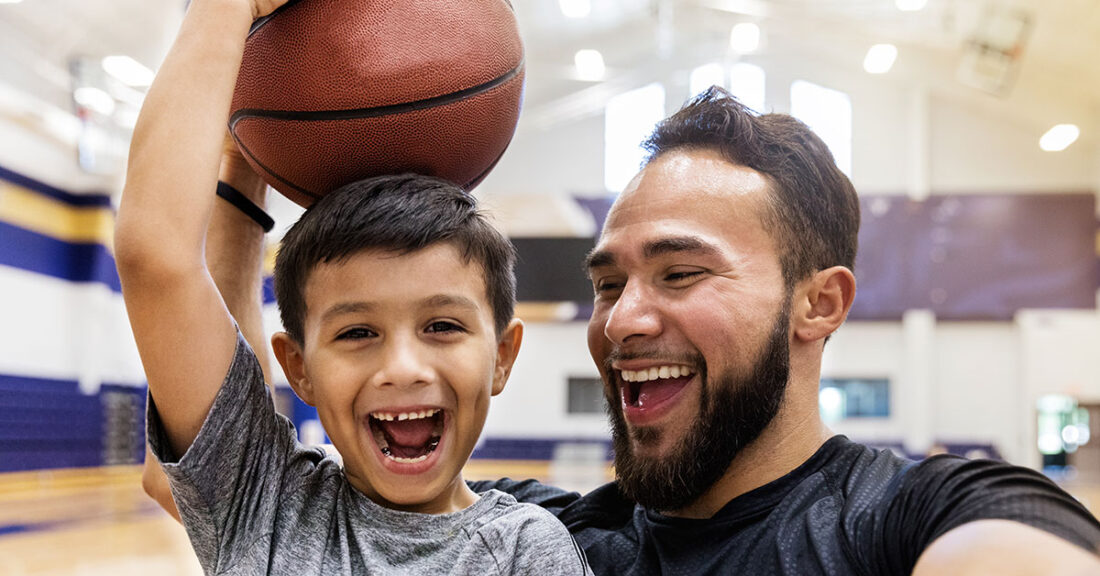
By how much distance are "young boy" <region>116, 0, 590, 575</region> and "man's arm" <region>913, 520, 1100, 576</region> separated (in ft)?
1.23

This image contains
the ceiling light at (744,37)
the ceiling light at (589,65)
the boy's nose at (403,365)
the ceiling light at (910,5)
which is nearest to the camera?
the boy's nose at (403,365)

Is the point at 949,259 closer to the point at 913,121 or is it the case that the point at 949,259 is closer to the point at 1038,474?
the point at 913,121

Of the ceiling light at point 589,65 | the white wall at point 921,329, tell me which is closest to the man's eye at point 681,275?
the white wall at point 921,329

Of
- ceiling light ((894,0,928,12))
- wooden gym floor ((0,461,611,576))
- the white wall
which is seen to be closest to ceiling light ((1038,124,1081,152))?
the white wall

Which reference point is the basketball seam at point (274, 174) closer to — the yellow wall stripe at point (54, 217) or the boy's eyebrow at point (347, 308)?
the boy's eyebrow at point (347, 308)

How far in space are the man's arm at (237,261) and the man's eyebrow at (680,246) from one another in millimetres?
541

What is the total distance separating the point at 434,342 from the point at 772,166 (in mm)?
541

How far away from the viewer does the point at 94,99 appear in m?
8.65

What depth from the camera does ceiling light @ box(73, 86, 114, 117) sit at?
8531 mm

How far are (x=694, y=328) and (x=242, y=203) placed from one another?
0.63 meters

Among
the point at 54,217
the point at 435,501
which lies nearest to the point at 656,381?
the point at 435,501

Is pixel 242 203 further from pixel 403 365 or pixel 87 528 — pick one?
pixel 87 528

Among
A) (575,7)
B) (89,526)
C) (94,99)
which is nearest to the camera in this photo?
Answer: (89,526)

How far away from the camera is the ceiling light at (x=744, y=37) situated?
11531mm
